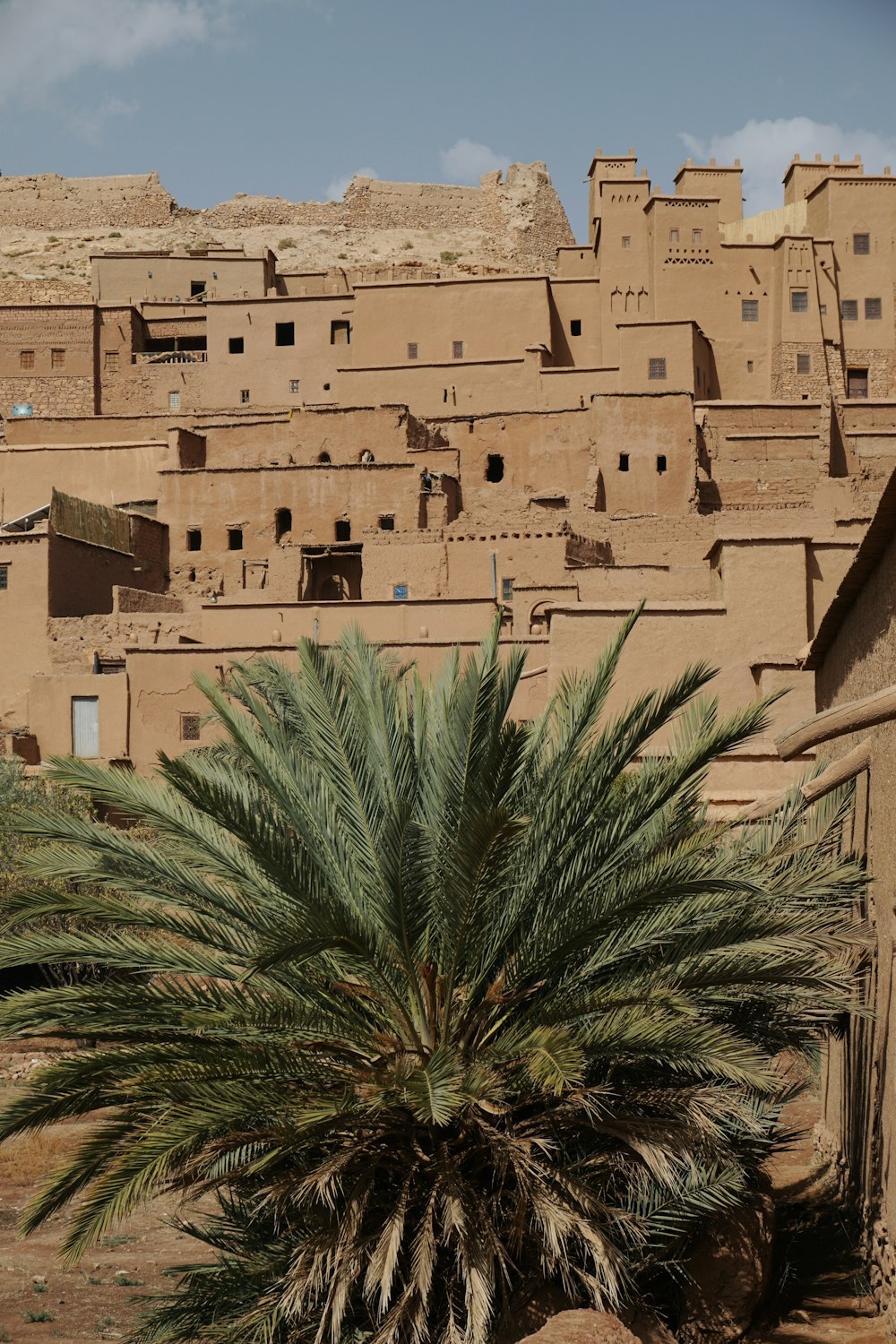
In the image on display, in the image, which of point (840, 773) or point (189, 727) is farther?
point (189, 727)

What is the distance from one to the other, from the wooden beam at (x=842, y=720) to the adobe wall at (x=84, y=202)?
51484 mm

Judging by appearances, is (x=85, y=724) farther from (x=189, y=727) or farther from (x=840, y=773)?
(x=840, y=773)

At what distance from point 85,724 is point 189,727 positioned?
5.81 feet

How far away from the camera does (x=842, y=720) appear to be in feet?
21.8

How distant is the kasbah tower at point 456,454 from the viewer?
71.7ft

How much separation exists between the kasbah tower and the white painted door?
0.05 meters

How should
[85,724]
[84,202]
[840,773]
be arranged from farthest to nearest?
[84,202], [85,724], [840,773]

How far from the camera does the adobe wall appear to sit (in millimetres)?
55125

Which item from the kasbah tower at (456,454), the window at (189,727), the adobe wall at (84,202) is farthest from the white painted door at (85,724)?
the adobe wall at (84,202)

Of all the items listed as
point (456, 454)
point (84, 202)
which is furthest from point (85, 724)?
point (84, 202)

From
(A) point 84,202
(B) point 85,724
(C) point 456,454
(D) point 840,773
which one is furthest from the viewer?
(A) point 84,202

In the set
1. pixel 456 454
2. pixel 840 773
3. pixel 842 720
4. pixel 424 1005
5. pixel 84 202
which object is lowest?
pixel 424 1005

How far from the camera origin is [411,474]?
28.5 metres

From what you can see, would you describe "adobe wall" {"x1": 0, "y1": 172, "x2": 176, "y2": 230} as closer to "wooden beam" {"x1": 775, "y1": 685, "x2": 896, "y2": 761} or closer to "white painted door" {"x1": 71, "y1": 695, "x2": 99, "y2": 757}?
"white painted door" {"x1": 71, "y1": 695, "x2": 99, "y2": 757}
